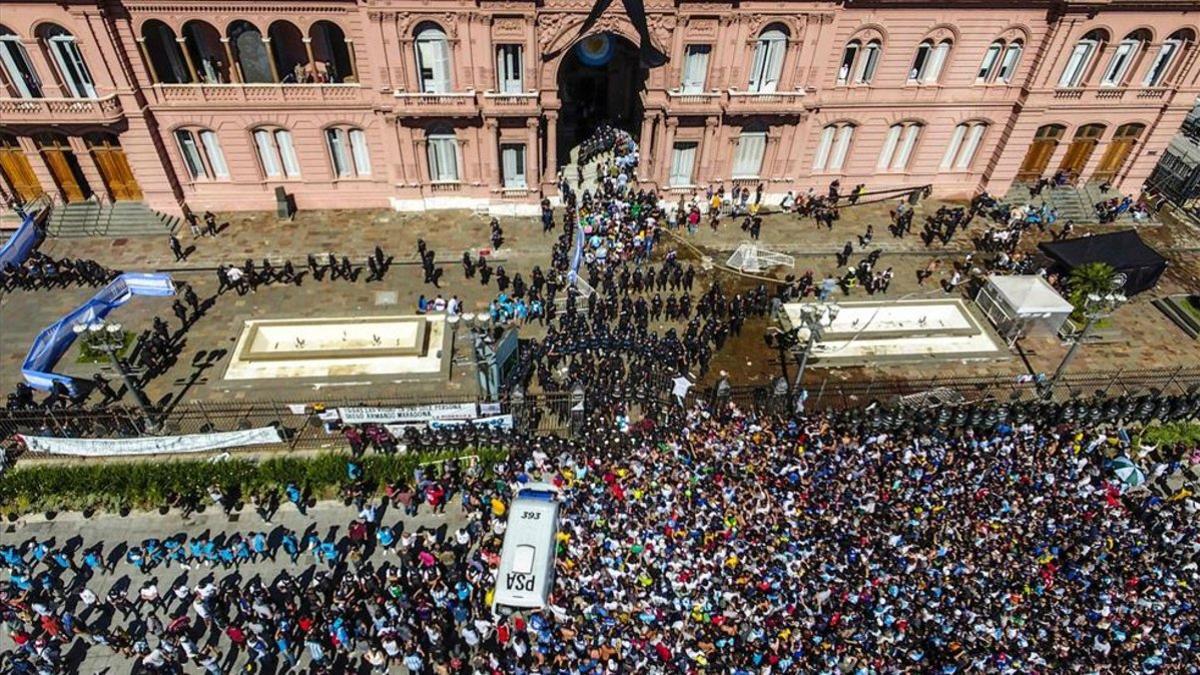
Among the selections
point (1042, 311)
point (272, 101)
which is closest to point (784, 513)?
point (1042, 311)

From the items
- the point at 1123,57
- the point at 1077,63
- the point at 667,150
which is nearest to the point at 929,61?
the point at 1077,63

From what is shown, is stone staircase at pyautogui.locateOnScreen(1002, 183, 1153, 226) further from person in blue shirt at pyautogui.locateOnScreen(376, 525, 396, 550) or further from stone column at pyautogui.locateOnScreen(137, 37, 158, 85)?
stone column at pyautogui.locateOnScreen(137, 37, 158, 85)

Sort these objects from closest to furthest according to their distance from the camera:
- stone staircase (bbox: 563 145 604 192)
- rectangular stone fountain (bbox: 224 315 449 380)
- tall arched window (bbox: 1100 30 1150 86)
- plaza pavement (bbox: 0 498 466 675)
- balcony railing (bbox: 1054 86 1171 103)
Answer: plaza pavement (bbox: 0 498 466 675) < rectangular stone fountain (bbox: 224 315 449 380) < tall arched window (bbox: 1100 30 1150 86) < balcony railing (bbox: 1054 86 1171 103) < stone staircase (bbox: 563 145 604 192)

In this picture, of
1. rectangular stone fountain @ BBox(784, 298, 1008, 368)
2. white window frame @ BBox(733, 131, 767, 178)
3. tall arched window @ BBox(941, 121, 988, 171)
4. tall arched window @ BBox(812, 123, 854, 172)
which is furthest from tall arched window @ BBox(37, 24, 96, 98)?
tall arched window @ BBox(941, 121, 988, 171)

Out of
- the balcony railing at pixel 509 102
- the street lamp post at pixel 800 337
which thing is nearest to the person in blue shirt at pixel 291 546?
the street lamp post at pixel 800 337

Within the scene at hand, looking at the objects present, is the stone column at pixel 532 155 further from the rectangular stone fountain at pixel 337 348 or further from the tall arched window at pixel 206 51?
the tall arched window at pixel 206 51
